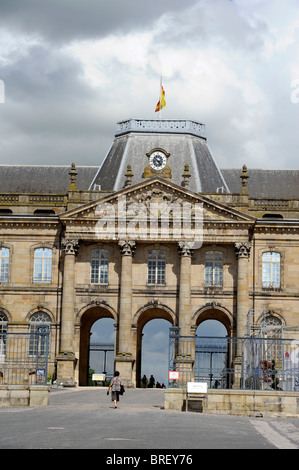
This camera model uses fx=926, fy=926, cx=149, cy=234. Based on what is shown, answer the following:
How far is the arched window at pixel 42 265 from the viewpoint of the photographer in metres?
57.5

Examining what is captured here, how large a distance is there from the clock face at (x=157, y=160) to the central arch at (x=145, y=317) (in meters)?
8.92

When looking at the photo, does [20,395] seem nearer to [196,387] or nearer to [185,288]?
[196,387]

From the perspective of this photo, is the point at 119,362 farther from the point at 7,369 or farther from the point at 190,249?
the point at 7,369

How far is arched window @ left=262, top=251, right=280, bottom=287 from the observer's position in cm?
5741

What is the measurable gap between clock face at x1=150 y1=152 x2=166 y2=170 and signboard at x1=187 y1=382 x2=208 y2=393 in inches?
1117

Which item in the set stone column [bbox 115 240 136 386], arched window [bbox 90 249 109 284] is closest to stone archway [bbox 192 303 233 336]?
stone column [bbox 115 240 136 386]

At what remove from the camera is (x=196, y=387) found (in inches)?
1245

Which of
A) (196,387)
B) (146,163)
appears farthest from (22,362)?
(146,163)

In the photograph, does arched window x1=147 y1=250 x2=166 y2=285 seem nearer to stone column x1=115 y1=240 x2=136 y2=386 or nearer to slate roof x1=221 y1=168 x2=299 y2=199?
stone column x1=115 y1=240 x2=136 y2=386

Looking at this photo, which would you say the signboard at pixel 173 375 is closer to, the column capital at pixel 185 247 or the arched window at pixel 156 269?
the column capital at pixel 185 247

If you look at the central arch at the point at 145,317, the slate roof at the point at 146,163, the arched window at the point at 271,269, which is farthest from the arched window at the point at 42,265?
the arched window at the point at 271,269

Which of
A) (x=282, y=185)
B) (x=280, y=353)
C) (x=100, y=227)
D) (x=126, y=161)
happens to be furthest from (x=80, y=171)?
(x=280, y=353)

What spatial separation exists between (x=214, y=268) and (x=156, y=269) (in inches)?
140

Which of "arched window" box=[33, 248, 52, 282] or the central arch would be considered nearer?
the central arch
